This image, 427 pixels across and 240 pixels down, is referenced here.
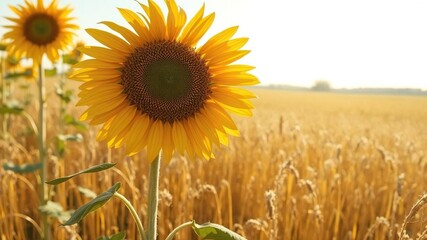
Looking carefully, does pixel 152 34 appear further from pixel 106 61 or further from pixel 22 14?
pixel 22 14

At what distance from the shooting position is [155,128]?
1.61m

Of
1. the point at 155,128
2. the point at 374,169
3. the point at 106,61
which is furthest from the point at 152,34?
the point at 374,169

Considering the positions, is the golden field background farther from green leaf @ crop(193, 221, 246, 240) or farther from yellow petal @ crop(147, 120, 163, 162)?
green leaf @ crop(193, 221, 246, 240)

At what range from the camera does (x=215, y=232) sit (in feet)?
4.29

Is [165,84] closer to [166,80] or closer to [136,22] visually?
[166,80]

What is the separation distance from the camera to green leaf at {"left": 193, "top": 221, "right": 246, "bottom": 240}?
4.24 feet

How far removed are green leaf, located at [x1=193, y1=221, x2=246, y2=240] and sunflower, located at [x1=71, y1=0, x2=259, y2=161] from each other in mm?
333

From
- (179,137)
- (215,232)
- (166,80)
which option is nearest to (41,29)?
(166,80)

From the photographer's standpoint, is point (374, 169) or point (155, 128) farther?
point (374, 169)

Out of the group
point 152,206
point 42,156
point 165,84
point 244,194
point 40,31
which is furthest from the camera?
point 244,194

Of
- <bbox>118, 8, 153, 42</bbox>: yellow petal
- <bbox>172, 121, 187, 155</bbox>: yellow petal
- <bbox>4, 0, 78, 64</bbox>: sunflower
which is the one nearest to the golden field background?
<bbox>4, 0, 78, 64</bbox>: sunflower

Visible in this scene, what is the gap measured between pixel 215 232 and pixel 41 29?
8.65 feet

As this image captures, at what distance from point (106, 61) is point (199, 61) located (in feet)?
1.12

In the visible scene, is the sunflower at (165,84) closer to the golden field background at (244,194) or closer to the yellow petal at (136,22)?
the yellow petal at (136,22)
